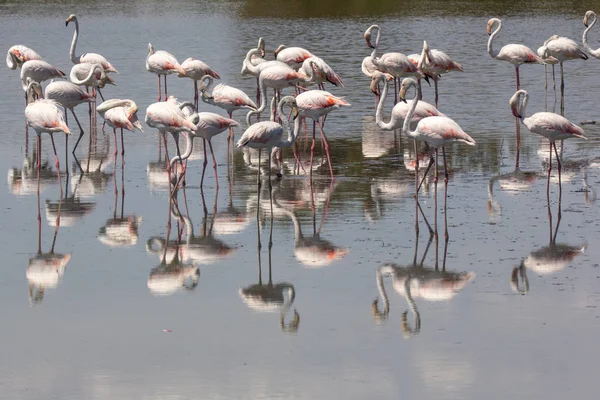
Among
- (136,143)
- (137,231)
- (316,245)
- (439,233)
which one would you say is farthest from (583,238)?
(136,143)

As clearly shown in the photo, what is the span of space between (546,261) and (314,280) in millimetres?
2016

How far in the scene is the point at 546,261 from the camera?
9789 millimetres

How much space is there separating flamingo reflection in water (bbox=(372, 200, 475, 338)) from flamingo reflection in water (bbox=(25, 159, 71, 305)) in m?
2.63

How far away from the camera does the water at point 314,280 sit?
7.22 m

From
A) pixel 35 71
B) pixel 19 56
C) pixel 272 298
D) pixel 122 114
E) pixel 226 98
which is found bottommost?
pixel 272 298

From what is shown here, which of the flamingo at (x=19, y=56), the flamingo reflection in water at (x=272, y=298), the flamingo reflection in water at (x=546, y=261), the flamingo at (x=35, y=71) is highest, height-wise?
the flamingo at (x=19, y=56)

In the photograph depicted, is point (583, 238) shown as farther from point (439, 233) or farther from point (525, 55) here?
point (525, 55)

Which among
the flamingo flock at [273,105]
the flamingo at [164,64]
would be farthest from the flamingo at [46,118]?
the flamingo at [164,64]

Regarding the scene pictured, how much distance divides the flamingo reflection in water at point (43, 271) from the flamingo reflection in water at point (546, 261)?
370 centimetres

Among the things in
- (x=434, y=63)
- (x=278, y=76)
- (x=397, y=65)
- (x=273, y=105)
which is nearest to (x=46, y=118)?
(x=273, y=105)

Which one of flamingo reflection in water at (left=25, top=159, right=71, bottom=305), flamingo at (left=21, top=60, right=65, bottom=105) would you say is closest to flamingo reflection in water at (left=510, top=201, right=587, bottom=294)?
flamingo reflection in water at (left=25, top=159, right=71, bottom=305)

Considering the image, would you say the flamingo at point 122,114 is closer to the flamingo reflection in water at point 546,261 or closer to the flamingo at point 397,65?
the flamingo at point 397,65

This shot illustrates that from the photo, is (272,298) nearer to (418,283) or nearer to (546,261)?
(418,283)

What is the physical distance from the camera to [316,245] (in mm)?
10484
